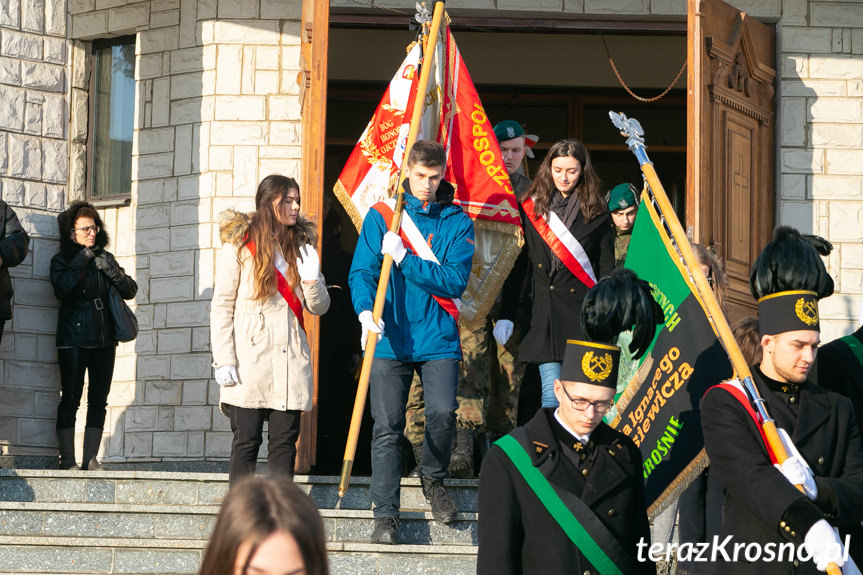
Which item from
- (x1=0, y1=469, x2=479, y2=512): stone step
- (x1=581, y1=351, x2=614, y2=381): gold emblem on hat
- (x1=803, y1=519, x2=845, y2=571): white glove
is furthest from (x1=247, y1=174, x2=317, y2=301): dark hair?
(x1=803, y1=519, x2=845, y2=571): white glove

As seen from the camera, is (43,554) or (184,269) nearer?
(43,554)

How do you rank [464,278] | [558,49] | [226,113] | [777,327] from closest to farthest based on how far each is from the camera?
[777,327] < [464,278] < [226,113] < [558,49]

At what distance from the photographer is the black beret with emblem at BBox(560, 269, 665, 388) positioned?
4133 millimetres

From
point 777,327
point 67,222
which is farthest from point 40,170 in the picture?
point 777,327

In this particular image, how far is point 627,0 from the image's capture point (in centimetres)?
1008

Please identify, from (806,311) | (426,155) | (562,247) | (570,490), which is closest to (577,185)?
(562,247)

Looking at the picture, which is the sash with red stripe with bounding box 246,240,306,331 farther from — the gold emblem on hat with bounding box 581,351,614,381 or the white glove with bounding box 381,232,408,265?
the gold emblem on hat with bounding box 581,351,614,381

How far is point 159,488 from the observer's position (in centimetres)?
720

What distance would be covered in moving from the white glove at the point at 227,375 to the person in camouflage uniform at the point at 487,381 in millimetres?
→ 1161

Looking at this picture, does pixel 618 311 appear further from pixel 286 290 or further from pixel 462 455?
pixel 462 455

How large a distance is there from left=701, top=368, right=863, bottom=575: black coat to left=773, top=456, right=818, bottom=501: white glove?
2 cm

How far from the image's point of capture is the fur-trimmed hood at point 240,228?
22.5 ft

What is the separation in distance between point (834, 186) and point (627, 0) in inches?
79.0

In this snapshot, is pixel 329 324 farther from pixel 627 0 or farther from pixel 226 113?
pixel 627 0
